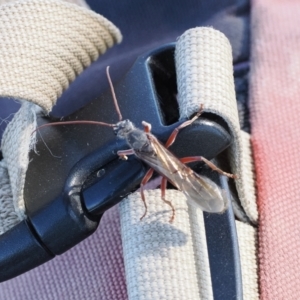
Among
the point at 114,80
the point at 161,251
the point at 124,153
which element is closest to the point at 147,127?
the point at 124,153

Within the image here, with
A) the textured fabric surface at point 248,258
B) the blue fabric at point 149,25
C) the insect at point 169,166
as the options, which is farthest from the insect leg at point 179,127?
the blue fabric at point 149,25

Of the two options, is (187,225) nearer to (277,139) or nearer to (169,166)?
(169,166)

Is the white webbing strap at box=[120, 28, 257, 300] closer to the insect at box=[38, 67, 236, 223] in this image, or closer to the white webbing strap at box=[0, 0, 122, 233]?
the insect at box=[38, 67, 236, 223]

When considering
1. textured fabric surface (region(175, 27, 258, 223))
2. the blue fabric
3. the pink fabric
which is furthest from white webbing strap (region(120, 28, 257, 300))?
the blue fabric

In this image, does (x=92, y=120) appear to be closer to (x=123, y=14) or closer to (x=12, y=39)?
(x=12, y=39)

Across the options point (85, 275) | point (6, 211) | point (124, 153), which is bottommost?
point (85, 275)

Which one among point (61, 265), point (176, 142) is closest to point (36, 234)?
point (61, 265)
